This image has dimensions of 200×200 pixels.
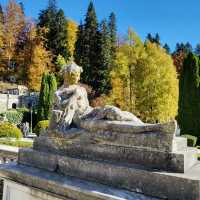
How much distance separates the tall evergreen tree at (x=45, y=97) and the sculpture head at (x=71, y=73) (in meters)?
22.6

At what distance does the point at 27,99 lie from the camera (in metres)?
36.2

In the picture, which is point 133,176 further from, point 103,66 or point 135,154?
point 103,66

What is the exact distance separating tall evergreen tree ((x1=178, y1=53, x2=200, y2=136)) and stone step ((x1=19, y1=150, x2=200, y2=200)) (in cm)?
1823

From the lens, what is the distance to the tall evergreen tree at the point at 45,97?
26.8 meters

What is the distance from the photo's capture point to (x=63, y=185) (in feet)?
10.9

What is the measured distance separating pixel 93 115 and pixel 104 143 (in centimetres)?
51

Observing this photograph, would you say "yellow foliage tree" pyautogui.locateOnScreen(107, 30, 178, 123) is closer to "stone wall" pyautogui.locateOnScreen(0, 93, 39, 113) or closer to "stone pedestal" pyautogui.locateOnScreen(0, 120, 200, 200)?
"stone wall" pyautogui.locateOnScreen(0, 93, 39, 113)

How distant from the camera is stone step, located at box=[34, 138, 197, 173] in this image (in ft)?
9.66

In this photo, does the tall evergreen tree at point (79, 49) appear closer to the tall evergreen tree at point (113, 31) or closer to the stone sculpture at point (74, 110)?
the tall evergreen tree at point (113, 31)

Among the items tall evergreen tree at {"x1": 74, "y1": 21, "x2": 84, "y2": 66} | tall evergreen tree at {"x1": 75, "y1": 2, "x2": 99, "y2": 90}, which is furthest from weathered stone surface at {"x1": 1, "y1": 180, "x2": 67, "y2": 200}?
tall evergreen tree at {"x1": 74, "y1": 21, "x2": 84, "y2": 66}

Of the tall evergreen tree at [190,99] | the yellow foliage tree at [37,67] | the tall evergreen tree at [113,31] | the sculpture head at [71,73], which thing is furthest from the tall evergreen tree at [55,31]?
the sculpture head at [71,73]

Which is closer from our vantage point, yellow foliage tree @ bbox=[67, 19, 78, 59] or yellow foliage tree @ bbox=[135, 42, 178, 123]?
yellow foliage tree @ bbox=[135, 42, 178, 123]

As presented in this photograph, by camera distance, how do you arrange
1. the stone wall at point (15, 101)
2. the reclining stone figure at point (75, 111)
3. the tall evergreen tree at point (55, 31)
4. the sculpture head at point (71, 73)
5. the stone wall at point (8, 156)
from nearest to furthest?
the reclining stone figure at point (75, 111) < the sculpture head at point (71, 73) < the stone wall at point (8, 156) < the stone wall at point (15, 101) < the tall evergreen tree at point (55, 31)

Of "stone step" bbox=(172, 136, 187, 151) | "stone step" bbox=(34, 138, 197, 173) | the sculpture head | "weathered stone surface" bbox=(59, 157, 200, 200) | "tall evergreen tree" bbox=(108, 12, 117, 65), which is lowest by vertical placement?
"weathered stone surface" bbox=(59, 157, 200, 200)
